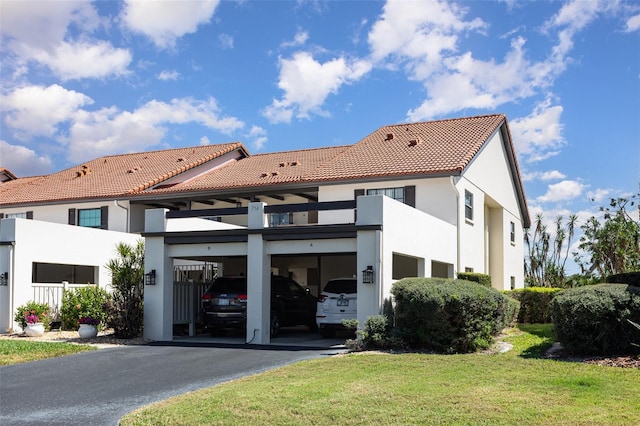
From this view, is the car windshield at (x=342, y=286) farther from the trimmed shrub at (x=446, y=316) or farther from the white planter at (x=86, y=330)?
the white planter at (x=86, y=330)

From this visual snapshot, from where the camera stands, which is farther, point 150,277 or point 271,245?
point 150,277

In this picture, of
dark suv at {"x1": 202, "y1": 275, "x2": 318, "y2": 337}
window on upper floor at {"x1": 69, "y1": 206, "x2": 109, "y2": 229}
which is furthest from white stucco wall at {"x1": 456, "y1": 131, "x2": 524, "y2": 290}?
window on upper floor at {"x1": 69, "y1": 206, "x2": 109, "y2": 229}

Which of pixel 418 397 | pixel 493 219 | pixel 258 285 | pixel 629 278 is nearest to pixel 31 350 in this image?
pixel 258 285

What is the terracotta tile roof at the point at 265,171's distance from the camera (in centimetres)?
2817

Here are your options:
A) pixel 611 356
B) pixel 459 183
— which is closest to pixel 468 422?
pixel 611 356

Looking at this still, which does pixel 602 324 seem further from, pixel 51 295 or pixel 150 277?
pixel 51 295

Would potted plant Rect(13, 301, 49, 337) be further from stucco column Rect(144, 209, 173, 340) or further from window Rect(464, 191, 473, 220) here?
window Rect(464, 191, 473, 220)

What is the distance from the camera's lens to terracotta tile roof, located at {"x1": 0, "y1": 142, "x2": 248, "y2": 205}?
31.0 metres

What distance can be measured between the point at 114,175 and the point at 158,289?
1608 cm

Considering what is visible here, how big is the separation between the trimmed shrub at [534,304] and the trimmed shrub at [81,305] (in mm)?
13643

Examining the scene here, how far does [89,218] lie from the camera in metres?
30.6

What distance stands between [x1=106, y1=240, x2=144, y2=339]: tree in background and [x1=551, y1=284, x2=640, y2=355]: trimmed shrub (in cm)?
1153

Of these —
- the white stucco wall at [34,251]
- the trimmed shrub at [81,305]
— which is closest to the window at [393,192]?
the trimmed shrub at [81,305]

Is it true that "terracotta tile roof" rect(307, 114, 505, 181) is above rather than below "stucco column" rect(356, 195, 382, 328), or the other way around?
above
